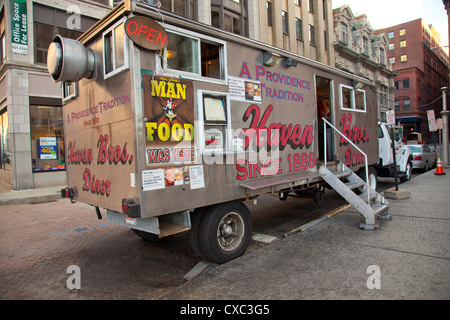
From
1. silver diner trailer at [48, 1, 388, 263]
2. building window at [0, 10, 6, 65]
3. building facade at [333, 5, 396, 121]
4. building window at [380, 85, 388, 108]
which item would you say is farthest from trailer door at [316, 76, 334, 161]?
building window at [380, 85, 388, 108]

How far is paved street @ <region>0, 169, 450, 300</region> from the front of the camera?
3.35 m

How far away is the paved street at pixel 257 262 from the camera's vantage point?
3.35 meters

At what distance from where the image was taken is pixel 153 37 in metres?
3.58

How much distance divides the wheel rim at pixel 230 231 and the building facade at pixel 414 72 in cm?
5376

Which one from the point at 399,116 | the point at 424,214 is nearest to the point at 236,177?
the point at 424,214

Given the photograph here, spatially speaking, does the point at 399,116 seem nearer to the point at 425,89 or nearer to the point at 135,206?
the point at 425,89

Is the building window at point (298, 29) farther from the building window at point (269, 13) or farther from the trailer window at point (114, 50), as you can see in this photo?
the trailer window at point (114, 50)

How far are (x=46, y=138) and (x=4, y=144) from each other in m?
2.99

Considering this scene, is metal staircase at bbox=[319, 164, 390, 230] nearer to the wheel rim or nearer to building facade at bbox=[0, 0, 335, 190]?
the wheel rim

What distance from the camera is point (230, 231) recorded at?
14.4 ft

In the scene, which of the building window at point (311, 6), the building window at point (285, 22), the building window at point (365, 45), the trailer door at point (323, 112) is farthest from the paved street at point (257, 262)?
the building window at point (365, 45)

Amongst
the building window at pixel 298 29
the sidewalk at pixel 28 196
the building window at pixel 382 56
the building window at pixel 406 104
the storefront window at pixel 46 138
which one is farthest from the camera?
the building window at pixel 406 104
